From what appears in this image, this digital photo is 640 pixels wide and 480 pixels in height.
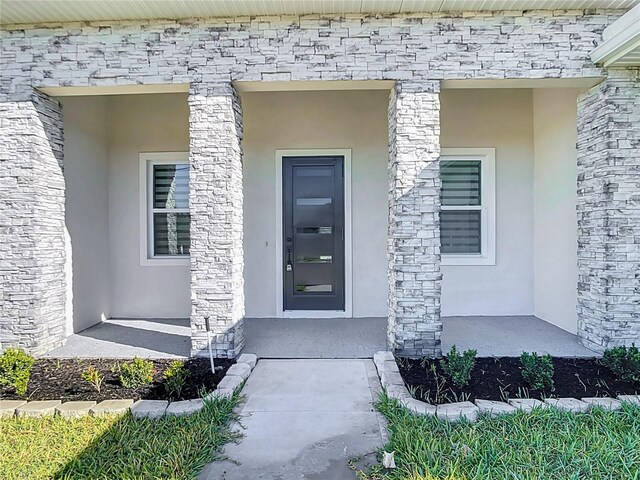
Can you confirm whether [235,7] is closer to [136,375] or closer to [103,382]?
[136,375]

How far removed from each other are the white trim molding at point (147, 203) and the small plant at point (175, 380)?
2898 mm

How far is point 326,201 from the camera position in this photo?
6336 millimetres

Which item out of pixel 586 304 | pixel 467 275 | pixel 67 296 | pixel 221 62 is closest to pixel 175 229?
pixel 67 296

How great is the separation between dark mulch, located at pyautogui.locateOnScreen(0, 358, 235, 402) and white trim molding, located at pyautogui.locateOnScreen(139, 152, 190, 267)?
222cm

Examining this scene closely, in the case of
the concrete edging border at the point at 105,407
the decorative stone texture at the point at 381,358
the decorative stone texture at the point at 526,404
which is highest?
the decorative stone texture at the point at 381,358

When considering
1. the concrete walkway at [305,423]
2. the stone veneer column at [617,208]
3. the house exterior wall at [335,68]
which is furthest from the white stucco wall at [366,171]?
the concrete walkway at [305,423]

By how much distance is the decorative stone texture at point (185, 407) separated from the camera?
3.19 m

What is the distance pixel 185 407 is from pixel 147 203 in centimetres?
421

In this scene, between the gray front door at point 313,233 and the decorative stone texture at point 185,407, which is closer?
the decorative stone texture at point 185,407

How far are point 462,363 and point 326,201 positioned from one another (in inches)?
135

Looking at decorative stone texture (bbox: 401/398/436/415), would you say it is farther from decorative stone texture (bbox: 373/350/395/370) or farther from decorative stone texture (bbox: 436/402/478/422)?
decorative stone texture (bbox: 373/350/395/370)

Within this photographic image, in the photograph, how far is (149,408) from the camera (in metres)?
3.23

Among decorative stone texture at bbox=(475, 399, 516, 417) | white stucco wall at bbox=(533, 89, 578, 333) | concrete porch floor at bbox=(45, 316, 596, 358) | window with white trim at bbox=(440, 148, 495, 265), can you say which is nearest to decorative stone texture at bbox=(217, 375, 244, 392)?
concrete porch floor at bbox=(45, 316, 596, 358)

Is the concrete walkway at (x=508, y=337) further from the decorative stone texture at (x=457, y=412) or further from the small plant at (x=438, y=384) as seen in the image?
the decorative stone texture at (x=457, y=412)
